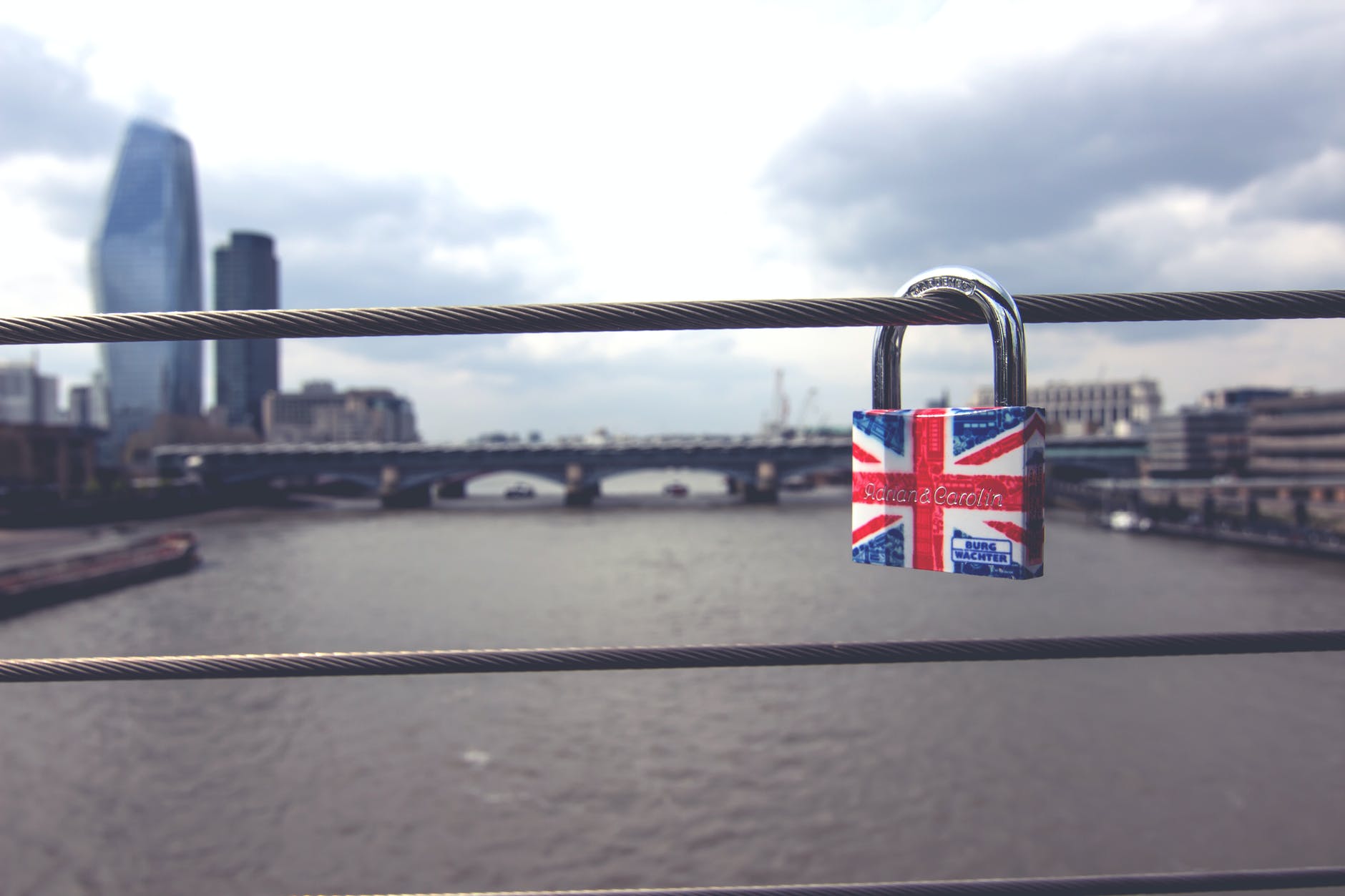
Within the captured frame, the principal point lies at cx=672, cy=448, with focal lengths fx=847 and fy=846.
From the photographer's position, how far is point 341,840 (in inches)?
501

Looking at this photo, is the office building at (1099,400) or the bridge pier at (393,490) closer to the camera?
the bridge pier at (393,490)

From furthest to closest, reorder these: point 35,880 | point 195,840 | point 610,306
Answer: point 195,840
point 35,880
point 610,306

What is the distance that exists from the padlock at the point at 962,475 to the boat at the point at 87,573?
32769mm

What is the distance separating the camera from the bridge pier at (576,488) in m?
70.8

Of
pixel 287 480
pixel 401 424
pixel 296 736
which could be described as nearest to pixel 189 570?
pixel 296 736

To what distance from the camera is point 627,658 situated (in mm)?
1351

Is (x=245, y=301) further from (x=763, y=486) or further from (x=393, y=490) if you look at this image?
(x=763, y=486)

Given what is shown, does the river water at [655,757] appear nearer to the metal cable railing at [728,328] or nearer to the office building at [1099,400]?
the metal cable railing at [728,328]

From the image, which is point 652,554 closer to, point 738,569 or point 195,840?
point 738,569

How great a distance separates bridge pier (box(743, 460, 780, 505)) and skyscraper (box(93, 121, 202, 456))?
11863cm

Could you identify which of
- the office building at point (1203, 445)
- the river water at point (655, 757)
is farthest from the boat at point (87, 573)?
the office building at point (1203, 445)

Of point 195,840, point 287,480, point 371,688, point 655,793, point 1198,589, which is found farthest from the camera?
point 287,480

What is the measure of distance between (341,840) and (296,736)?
4.77 m

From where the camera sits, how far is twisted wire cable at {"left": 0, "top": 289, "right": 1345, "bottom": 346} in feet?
4.15
